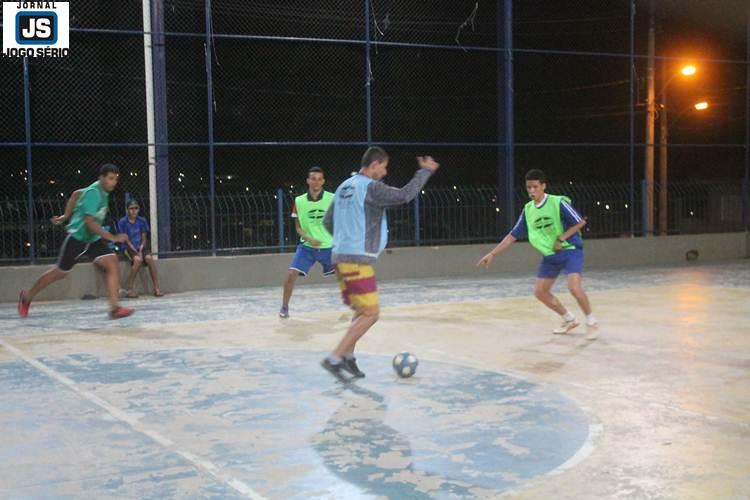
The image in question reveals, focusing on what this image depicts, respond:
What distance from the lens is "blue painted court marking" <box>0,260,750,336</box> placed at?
1255 cm

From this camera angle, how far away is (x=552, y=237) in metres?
10.8

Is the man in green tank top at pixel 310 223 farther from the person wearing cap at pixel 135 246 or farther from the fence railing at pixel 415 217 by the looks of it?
the fence railing at pixel 415 217

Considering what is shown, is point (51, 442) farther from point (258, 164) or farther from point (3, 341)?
point (258, 164)

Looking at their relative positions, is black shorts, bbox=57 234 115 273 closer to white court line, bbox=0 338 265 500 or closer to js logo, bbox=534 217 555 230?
white court line, bbox=0 338 265 500

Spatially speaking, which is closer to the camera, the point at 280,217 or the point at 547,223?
the point at 547,223

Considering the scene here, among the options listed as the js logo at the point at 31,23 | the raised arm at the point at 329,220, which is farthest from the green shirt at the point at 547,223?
the js logo at the point at 31,23

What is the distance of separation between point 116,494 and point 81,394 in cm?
274

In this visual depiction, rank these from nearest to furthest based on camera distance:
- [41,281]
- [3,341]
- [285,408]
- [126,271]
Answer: [285,408], [3,341], [41,281], [126,271]

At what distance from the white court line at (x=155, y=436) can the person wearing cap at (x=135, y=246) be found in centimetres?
613

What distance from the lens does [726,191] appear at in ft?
75.1

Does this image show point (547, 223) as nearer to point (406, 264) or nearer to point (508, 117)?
point (406, 264)

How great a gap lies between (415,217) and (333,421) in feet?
37.8

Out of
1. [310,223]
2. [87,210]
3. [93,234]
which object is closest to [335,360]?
[310,223]

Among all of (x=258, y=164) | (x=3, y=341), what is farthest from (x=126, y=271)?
(x=258, y=164)
